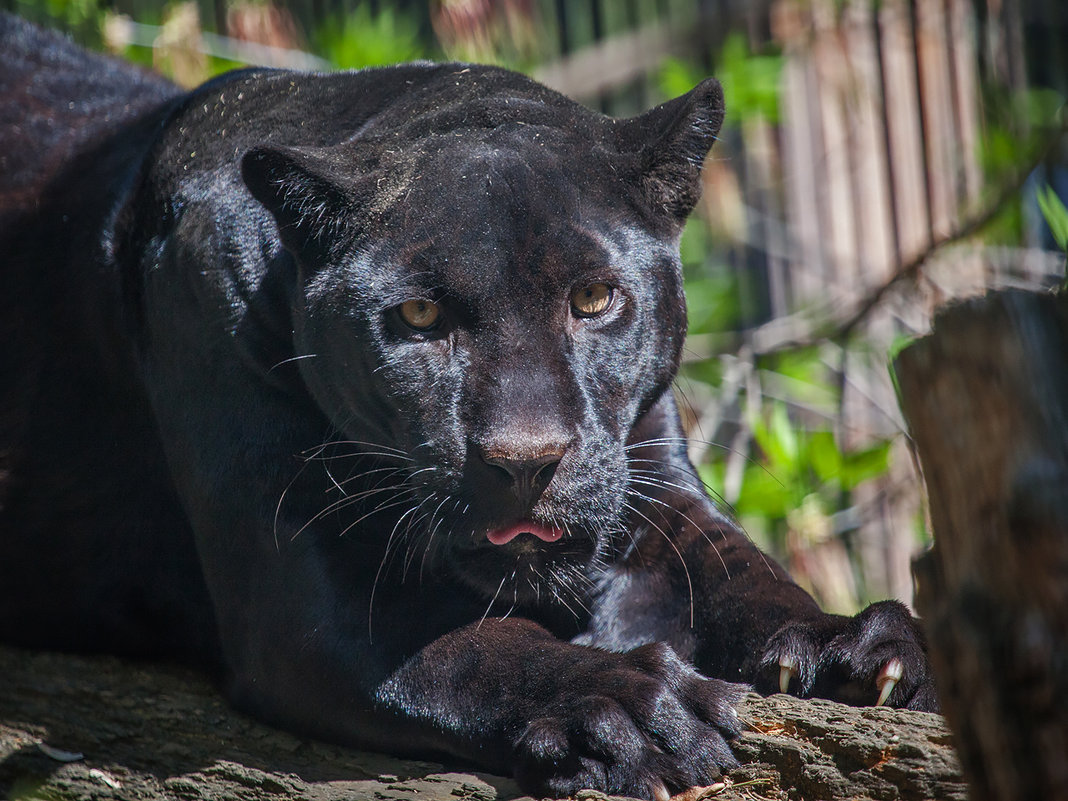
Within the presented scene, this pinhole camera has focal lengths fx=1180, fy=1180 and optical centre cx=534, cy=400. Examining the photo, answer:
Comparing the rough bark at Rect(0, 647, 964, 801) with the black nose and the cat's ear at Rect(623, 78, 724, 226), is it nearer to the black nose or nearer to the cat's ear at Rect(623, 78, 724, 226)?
the black nose

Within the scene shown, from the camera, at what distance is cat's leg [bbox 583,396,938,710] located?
2.14 metres

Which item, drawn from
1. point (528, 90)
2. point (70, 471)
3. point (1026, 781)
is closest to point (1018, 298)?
point (1026, 781)

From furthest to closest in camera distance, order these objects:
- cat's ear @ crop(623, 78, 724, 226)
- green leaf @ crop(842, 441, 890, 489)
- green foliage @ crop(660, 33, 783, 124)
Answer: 1. green foliage @ crop(660, 33, 783, 124)
2. green leaf @ crop(842, 441, 890, 489)
3. cat's ear @ crop(623, 78, 724, 226)

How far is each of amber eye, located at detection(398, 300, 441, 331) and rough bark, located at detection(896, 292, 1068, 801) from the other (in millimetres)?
1133

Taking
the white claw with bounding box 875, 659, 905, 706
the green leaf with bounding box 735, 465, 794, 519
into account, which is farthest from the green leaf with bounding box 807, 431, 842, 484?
the white claw with bounding box 875, 659, 905, 706

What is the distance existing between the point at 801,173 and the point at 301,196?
4.31 metres

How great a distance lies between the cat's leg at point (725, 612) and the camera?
2141mm

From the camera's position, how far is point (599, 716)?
77.2 inches

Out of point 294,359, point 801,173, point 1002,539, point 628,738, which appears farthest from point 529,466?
point 801,173

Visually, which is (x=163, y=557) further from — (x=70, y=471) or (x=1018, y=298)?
(x=1018, y=298)

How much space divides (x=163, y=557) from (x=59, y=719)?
0.54m

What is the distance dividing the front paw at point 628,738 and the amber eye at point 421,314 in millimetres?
721

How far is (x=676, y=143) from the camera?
8.30 feet

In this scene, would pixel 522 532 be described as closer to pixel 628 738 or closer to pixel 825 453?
pixel 628 738
